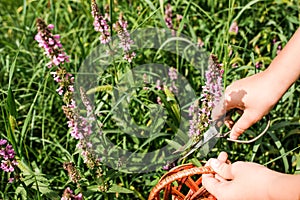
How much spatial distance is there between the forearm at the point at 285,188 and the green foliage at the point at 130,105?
1.44 feet

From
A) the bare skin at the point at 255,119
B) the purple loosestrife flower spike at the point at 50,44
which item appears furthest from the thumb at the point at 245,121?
the purple loosestrife flower spike at the point at 50,44

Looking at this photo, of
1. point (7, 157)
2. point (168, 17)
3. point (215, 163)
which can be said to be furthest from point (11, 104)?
point (168, 17)

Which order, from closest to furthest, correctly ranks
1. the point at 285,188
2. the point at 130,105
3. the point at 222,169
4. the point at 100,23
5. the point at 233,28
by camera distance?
the point at 285,188 → the point at 222,169 → the point at 100,23 → the point at 130,105 → the point at 233,28

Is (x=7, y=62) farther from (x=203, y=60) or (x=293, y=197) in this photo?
(x=293, y=197)

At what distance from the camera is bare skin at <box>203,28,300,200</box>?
152 centimetres

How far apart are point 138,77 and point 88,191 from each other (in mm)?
739

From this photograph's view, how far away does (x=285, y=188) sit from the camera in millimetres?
1453

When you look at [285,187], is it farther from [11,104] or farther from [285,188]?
[11,104]

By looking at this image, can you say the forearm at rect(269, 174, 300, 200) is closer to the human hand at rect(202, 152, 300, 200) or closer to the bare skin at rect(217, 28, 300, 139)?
the human hand at rect(202, 152, 300, 200)

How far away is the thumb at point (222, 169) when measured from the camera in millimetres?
1671

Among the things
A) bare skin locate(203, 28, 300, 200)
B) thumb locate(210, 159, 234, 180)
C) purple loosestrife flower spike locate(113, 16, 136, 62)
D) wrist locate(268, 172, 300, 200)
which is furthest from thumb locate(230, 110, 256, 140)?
purple loosestrife flower spike locate(113, 16, 136, 62)

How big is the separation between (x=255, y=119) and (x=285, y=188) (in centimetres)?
47

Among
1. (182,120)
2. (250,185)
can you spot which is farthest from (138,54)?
(250,185)

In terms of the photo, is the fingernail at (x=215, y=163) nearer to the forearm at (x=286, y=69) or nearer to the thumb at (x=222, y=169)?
the thumb at (x=222, y=169)
